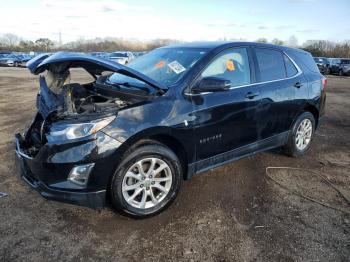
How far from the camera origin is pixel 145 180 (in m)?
3.52

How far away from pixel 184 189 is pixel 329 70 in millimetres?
30250

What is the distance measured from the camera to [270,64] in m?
4.72

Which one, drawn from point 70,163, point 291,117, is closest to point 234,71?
point 291,117

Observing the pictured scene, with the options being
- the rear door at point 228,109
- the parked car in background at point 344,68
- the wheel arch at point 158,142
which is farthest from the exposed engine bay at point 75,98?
the parked car in background at point 344,68

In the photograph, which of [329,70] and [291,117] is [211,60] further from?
[329,70]

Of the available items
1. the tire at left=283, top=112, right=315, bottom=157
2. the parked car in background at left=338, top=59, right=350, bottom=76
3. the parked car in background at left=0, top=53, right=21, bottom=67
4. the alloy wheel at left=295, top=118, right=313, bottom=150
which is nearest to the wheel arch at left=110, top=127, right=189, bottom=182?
the tire at left=283, top=112, right=315, bottom=157

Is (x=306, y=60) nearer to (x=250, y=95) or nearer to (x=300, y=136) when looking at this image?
(x=300, y=136)

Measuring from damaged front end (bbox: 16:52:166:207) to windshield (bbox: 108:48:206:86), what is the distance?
0.29 metres

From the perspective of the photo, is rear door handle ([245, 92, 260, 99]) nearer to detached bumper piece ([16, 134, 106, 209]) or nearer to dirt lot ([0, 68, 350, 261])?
dirt lot ([0, 68, 350, 261])

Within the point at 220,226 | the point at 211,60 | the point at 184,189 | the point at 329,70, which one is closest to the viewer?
the point at 220,226

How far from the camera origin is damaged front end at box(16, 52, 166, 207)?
314 cm

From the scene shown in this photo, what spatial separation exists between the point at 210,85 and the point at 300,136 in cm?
242

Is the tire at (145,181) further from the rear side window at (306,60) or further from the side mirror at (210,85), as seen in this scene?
the rear side window at (306,60)

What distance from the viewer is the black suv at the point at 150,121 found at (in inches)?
126
